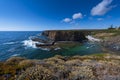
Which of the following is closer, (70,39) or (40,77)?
(40,77)

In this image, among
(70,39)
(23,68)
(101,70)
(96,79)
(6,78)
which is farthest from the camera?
(70,39)

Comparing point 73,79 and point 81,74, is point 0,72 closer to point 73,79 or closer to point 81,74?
point 73,79

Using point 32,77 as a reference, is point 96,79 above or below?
below

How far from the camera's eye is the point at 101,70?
38.3ft

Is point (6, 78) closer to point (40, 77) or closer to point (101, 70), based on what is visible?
point (40, 77)

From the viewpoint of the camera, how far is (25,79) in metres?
7.99

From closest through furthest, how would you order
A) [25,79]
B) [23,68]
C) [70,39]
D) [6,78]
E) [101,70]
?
[25,79]
[6,78]
[23,68]
[101,70]
[70,39]

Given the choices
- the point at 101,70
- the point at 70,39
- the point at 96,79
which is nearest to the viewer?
the point at 96,79

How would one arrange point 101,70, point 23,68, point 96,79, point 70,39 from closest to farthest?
point 96,79 < point 23,68 < point 101,70 < point 70,39

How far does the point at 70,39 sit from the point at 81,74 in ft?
281

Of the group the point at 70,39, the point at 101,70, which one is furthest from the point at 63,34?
the point at 101,70

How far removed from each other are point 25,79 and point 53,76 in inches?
76.1

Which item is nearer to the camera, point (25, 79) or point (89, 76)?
point (25, 79)

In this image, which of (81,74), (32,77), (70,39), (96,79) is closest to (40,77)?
(32,77)
